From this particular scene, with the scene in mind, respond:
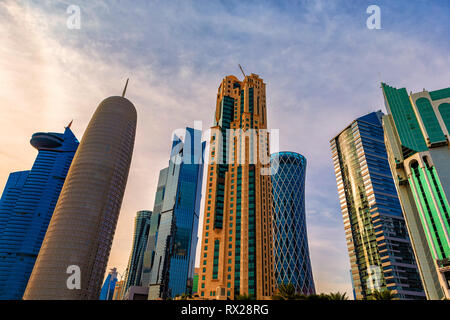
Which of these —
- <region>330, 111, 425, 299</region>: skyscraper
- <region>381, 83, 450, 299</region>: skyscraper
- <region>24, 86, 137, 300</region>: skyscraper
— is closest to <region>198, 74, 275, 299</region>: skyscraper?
<region>381, 83, 450, 299</region>: skyscraper

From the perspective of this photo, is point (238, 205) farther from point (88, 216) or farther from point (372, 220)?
point (372, 220)

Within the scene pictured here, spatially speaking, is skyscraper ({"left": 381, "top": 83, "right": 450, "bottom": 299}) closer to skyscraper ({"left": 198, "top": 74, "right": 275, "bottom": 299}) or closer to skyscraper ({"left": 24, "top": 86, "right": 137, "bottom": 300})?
skyscraper ({"left": 198, "top": 74, "right": 275, "bottom": 299})

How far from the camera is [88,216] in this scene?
15412cm

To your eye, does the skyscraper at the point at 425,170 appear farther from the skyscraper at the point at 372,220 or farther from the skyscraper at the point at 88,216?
Answer: the skyscraper at the point at 88,216

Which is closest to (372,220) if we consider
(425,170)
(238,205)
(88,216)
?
(425,170)

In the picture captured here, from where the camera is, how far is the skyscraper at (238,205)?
10625 centimetres

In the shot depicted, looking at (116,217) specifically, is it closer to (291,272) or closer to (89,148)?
(89,148)

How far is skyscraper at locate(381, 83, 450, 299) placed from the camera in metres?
98.6

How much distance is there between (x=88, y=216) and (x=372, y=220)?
15348 cm

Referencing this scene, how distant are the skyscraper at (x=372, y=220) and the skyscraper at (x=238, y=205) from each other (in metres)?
72.2

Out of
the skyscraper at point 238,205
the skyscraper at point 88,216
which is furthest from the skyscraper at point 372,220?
the skyscraper at point 88,216

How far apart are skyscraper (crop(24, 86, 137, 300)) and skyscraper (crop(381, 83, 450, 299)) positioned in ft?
473
